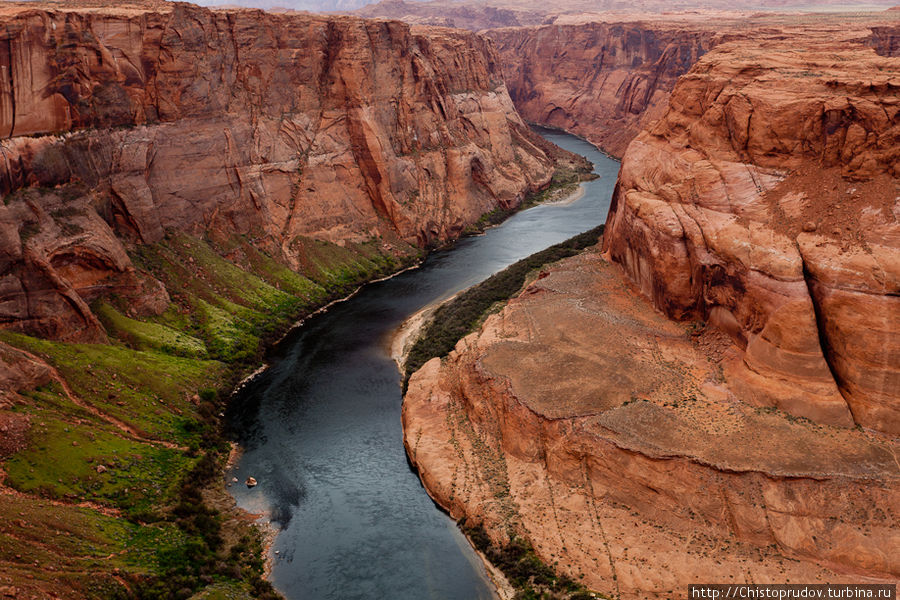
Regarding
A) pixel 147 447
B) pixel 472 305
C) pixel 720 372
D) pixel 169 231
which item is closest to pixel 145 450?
pixel 147 447

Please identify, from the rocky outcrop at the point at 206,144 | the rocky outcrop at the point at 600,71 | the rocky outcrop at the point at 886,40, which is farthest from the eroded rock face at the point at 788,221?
the rocky outcrop at the point at 600,71

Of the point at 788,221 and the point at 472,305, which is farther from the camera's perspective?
the point at 472,305

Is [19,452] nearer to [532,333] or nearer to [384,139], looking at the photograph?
[532,333]

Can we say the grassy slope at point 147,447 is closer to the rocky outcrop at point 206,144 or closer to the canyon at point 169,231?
the canyon at point 169,231

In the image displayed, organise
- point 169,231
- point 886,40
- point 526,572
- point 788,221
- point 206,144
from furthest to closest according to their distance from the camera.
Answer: point 886,40 → point 206,144 → point 169,231 → point 788,221 → point 526,572

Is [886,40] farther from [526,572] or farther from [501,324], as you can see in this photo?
[526,572]

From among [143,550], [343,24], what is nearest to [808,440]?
[143,550]
